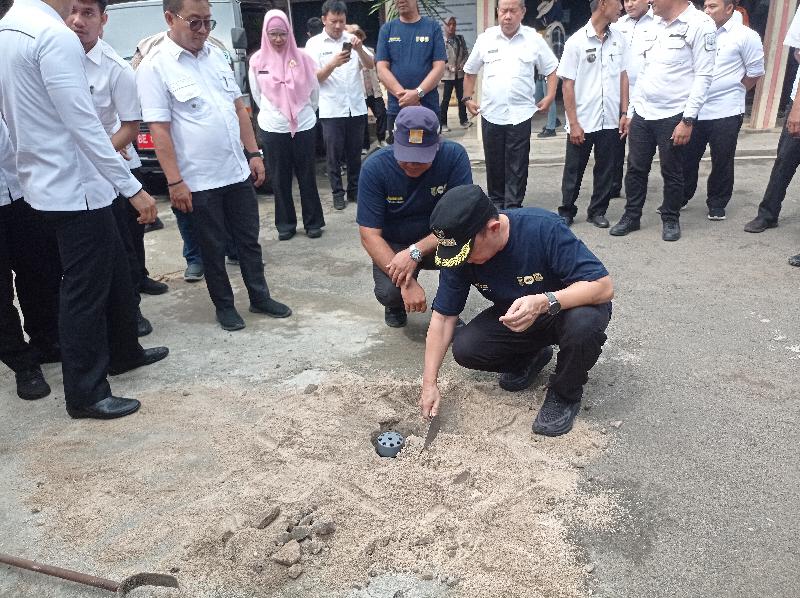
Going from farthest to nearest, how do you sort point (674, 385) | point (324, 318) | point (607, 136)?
point (607, 136), point (324, 318), point (674, 385)

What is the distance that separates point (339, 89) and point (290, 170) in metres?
1.22

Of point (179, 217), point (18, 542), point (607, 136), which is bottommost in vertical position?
point (18, 542)

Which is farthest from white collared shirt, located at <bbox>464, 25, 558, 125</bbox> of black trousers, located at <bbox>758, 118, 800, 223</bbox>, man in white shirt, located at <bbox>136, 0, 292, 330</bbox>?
man in white shirt, located at <bbox>136, 0, 292, 330</bbox>

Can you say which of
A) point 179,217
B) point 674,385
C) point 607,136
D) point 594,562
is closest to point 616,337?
point 674,385

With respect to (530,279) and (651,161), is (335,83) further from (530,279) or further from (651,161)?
(530,279)

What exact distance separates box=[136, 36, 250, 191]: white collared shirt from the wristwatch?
219 cm

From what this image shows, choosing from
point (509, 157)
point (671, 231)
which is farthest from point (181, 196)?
point (671, 231)

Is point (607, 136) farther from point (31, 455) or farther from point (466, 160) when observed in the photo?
point (31, 455)

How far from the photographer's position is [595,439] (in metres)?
2.78

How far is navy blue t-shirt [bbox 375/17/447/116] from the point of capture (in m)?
5.91

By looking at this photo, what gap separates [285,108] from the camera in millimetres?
5414

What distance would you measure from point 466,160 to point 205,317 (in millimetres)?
2052

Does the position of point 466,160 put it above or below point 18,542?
above

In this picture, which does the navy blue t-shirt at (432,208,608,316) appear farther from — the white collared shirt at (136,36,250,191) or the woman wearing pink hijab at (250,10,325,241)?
the woman wearing pink hijab at (250,10,325,241)
